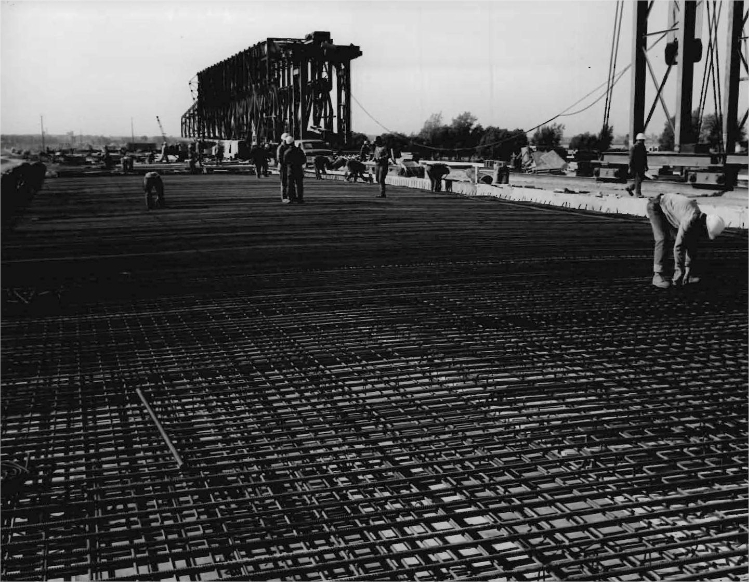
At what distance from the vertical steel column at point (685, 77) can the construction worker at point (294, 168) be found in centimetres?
762

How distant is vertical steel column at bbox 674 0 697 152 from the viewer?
49.6ft

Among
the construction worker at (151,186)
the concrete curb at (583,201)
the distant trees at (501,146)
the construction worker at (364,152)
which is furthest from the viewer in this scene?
the distant trees at (501,146)

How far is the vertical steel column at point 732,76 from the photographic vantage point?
14898mm

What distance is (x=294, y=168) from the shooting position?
15.1m

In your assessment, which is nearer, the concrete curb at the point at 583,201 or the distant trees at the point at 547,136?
the concrete curb at the point at 583,201

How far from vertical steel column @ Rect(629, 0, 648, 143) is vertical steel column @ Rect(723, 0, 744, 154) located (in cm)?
194

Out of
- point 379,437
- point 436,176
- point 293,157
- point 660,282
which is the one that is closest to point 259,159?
point 436,176

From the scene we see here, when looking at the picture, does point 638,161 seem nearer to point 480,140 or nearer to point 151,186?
point 151,186

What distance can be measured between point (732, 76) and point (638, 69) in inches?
86.4

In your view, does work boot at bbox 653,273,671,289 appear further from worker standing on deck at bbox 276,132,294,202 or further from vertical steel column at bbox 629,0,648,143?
vertical steel column at bbox 629,0,648,143

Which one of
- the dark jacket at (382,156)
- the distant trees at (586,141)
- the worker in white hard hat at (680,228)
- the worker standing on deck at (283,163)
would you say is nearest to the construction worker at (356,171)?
the dark jacket at (382,156)

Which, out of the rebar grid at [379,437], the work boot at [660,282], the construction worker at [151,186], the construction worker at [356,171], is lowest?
the rebar grid at [379,437]

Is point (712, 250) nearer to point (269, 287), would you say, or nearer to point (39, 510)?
point (269, 287)

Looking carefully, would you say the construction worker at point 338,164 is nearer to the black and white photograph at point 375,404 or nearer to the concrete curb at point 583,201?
the concrete curb at point 583,201
